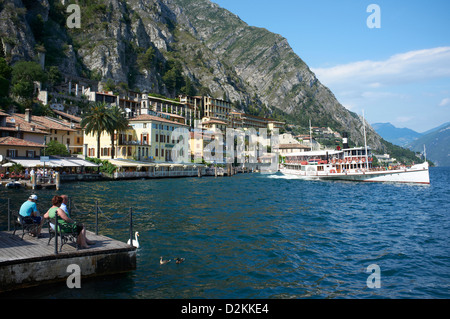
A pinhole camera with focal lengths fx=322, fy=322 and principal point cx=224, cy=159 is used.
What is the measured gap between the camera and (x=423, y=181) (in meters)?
57.3

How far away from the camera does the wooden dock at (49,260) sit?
28.7 feet

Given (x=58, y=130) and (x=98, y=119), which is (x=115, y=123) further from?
(x=58, y=130)

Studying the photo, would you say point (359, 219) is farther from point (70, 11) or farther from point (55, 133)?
point (70, 11)

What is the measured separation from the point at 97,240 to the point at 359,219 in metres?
18.2

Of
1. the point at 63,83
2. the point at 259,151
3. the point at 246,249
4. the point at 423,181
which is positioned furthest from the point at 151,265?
the point at 259,151

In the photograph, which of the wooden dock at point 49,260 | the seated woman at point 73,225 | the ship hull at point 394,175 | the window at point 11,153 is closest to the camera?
the wooden dock at point 49,260

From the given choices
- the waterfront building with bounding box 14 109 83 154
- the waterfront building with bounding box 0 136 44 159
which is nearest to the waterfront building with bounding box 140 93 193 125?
the waterfront building with bounding box 14 109 83 154

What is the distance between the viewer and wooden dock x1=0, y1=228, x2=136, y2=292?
873 centimetres

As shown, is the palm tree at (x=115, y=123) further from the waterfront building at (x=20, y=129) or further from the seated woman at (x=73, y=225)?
the seated woman at (x=73, y=225)

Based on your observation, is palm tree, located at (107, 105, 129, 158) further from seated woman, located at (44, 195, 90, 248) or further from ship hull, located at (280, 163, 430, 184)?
seated woman, located at (44, 195, 90, 248)

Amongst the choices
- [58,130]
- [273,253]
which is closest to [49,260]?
[273,253]

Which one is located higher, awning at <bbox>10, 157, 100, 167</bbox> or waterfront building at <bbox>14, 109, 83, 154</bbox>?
waterfront building at <bbox>14, 109, 83, 154</bbox>

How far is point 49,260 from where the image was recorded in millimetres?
9141

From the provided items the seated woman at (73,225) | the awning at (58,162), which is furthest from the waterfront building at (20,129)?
the seated woman at (73,225)
